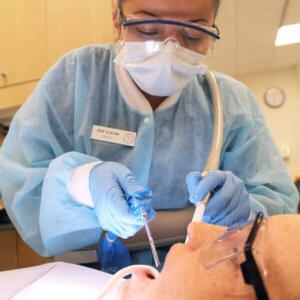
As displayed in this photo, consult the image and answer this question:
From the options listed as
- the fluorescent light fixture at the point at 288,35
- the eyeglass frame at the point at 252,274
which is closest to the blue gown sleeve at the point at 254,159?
the eyeglass frame at the point at 252,274

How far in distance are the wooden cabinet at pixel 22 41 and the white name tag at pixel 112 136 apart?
48.2 inches

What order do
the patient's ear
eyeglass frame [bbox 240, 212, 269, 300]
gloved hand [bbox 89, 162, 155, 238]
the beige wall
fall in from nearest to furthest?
eyeglass frame [bbox 240, 212, 269, 300] → the patient's ear → gloved hand [bbox 89, 162, 155, 238] → the beige wall

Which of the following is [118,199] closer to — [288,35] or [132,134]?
[132,134]

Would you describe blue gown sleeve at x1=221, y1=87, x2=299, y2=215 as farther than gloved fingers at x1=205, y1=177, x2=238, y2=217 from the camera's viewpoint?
Yes

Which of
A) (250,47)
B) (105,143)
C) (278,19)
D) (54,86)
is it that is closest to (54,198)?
(105,143)

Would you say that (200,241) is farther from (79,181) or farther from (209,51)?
(209,51)

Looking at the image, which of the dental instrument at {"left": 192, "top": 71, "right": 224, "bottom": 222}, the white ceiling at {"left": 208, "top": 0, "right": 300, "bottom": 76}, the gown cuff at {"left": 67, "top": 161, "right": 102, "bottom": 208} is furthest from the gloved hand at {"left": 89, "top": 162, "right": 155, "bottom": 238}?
the white ceiling at {"left": 208, "top": 0, "right": 300, "bottom": 76}

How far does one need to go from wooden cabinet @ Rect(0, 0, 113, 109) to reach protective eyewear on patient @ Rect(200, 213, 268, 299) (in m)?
1.65

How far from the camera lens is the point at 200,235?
1.76 feet

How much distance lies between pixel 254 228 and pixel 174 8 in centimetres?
62

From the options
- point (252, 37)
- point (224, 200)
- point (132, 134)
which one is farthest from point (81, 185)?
point (252, 37)

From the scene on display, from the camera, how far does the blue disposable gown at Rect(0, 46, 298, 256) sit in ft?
2.71

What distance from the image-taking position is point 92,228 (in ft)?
2.71

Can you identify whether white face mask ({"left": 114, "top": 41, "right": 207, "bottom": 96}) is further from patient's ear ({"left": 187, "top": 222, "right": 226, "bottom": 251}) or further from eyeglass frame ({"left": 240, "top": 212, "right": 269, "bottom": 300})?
eyeglass frame ({"left": 240, "top": 212, "right": 269, "bottom": 300})
